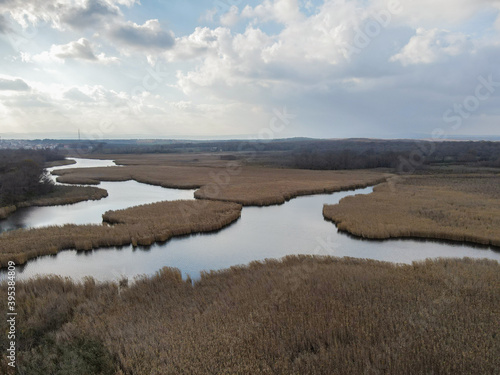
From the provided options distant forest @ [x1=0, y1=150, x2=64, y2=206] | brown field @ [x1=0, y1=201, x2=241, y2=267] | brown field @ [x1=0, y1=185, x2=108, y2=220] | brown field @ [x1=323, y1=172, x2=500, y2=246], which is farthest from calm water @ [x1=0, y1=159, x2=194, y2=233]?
brown field @ [x1=323, y1=172, x2=500, y2=246]

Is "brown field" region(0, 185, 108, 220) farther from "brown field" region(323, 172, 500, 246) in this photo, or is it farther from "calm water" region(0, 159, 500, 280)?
"brown field" region(323, 172, 500, 246)

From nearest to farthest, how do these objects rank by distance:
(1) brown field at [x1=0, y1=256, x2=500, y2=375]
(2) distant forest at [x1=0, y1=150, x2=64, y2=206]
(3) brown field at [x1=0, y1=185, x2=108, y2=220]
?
(1) brown field at [x1=0, y1=256, x2=500, y2=375], (3) brown field at [x1=0, y1=185, x2=108, y2=220], (2) distant forest at [x1=0, y1=150, x2=64, y2=206]

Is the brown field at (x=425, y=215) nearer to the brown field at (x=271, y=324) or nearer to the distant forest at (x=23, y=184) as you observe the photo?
the brown field at (x=271, y=324)

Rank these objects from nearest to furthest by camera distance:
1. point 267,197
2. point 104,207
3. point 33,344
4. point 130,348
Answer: point 130,348 < point 33,344 < point 104,207 < point 267,197

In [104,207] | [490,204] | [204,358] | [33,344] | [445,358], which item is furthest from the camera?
[104,207]

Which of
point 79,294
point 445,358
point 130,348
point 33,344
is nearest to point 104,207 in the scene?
point 79,294

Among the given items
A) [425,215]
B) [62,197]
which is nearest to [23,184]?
[62,197]

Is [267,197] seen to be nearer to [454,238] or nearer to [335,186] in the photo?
[335,186]
